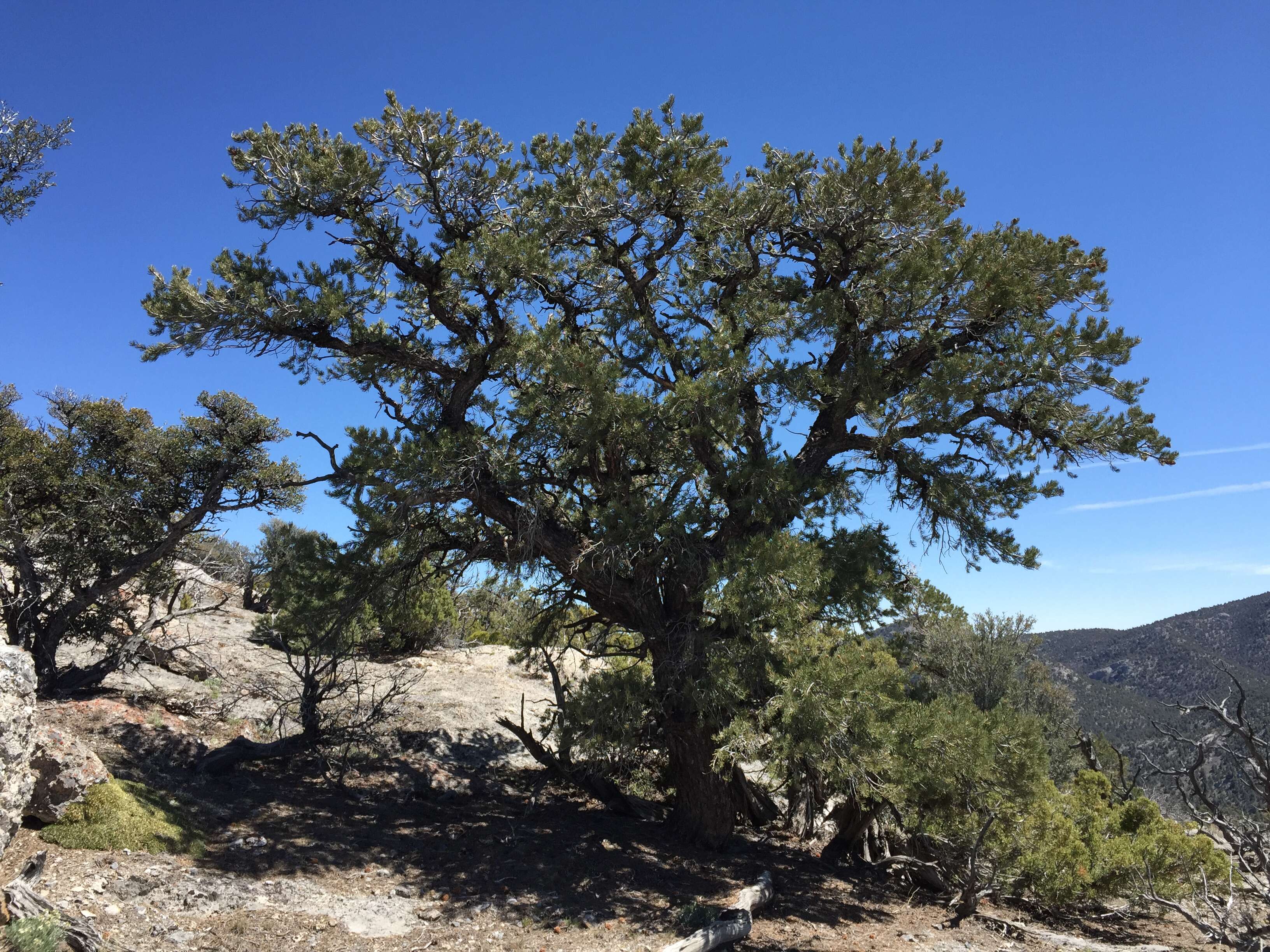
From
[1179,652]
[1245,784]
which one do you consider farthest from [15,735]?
[1179,652]

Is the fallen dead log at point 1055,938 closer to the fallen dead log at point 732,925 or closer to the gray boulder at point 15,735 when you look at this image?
the fallen dead log at point 732,925

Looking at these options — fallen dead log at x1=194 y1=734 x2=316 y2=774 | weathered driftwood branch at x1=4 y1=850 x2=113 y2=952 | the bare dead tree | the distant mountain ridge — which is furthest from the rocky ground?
the distant mountain ridge

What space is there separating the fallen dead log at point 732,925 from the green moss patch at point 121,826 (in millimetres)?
4508

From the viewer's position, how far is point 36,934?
4473 millimetres

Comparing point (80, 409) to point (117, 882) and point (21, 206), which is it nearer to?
point (21, 206)

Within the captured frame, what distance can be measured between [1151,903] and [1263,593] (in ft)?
190

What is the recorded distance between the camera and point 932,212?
8.69 meters

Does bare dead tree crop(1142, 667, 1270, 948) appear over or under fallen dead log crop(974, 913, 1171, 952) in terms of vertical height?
over

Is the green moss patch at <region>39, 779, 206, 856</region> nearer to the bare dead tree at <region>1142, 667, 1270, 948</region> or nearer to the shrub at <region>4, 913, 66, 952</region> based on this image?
the shrub at <region>4, 913, 66, 952</region>

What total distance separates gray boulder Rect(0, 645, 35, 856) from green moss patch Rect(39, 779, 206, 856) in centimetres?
52

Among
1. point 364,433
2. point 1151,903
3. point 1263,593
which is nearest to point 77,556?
point 364,433

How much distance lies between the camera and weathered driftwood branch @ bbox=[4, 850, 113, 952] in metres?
4.70

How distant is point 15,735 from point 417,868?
3.86m

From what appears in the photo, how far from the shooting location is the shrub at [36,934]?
4.38 meters
